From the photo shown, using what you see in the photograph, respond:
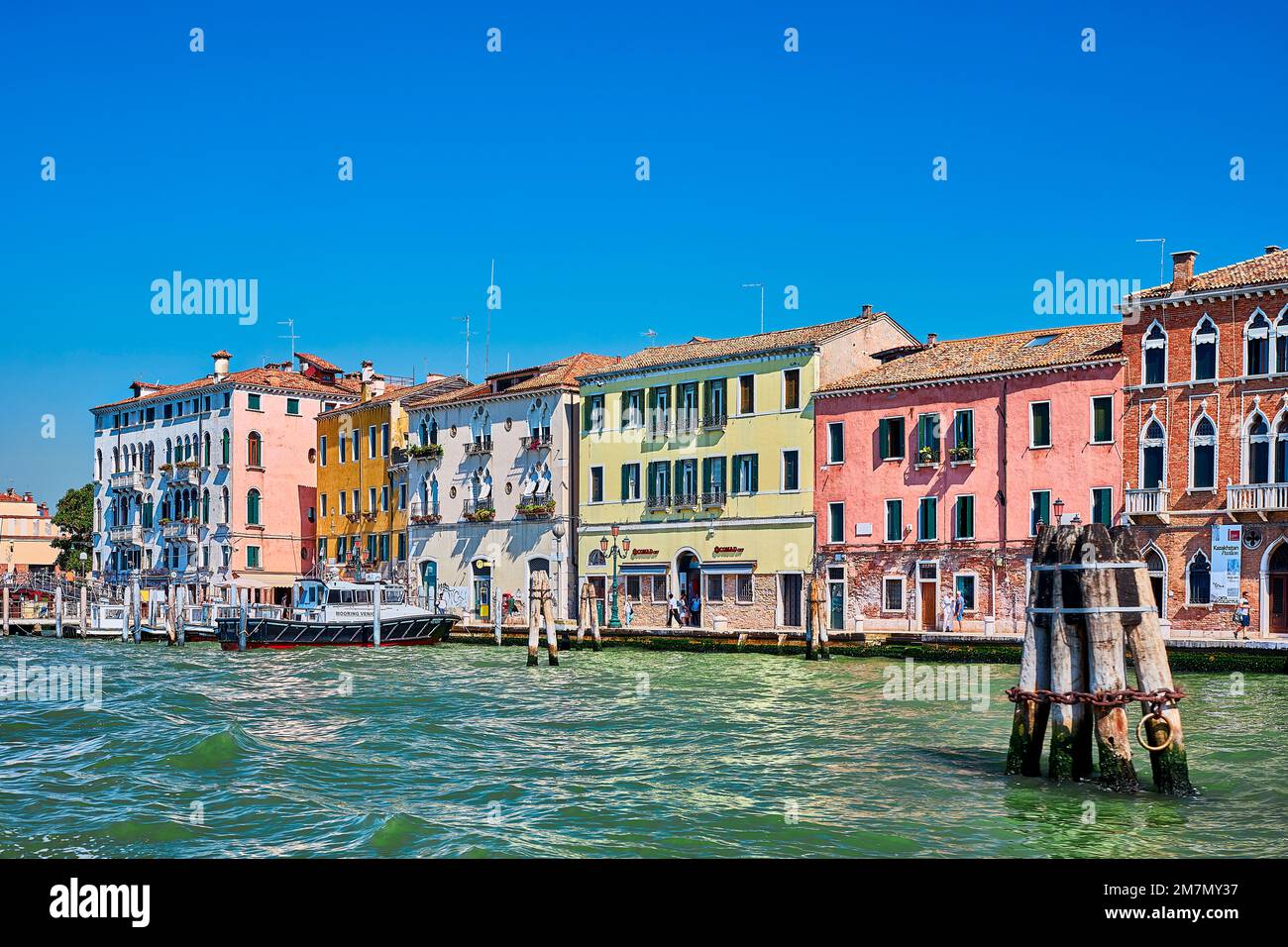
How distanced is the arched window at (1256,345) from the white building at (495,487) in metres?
22.4

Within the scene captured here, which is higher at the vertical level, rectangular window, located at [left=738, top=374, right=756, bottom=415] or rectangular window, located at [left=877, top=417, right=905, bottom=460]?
rectangular window, located at [left=738, top=374, right=756, bottom=415]

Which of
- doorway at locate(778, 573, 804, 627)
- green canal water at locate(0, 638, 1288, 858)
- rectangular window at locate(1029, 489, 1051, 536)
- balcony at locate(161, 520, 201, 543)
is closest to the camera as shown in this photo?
green canal water at locate(0, 638, 1288, 858)

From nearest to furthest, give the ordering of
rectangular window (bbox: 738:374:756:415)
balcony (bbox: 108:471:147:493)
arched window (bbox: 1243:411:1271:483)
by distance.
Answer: arched window (bbox: 1243:411:1271:483) → rectangular window (bbox: 738:374:756:415) → balcony (bbox: 108:471:147:493)

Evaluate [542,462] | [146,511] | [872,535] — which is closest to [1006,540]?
[872,535]

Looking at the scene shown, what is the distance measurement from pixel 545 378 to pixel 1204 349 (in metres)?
24.1

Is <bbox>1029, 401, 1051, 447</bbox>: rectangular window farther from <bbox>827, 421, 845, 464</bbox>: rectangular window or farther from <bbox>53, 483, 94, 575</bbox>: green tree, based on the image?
<bbox>53, 483, 94, 575</bbox>: green tree

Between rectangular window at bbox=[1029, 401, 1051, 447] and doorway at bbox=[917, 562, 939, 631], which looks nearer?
rectangular window at bbox=[1029, 401, 1051, 447]

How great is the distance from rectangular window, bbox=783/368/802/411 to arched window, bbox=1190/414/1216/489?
12174 millimetres

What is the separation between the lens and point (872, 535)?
40594mm

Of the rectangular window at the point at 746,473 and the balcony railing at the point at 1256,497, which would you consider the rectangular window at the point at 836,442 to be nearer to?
the rectangular window at the point at 746,473

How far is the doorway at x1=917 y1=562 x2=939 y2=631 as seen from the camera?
39.0 metres

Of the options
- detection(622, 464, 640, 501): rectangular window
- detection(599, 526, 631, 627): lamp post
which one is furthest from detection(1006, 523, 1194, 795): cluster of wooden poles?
detection(622, 464, 640, 501): rectangular window

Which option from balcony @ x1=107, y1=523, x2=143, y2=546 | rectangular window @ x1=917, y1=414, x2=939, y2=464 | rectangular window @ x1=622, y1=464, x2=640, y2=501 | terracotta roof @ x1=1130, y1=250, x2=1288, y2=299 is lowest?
balcony @ x1=107, y1=523, x2=143, y2=546
